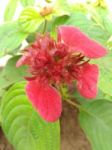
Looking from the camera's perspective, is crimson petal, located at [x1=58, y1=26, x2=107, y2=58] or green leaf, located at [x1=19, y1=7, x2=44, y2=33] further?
green leaf, located at [x1=19, y1=7, x2=44, y2=33]

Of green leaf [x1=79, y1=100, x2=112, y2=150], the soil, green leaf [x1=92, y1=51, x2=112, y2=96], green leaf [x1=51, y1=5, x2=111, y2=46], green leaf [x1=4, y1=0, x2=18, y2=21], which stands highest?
green leaf [x1=4, y1=0, x2=18, y2=21]

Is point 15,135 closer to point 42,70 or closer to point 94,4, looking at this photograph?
point 42,70

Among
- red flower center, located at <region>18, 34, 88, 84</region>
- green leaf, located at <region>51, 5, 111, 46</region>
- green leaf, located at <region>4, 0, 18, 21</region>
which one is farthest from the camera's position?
green leaf, located at <region>4, 0, 18, 21</region>

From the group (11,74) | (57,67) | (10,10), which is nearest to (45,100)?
(57,67)

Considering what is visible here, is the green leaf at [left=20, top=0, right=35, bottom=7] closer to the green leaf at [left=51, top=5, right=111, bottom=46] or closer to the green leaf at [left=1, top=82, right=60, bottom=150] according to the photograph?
the green leaf at [left=51, top=5, right=111, bottom=46]

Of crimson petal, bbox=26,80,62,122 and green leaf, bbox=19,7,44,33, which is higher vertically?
green leaf, bbox=19,7,44,33

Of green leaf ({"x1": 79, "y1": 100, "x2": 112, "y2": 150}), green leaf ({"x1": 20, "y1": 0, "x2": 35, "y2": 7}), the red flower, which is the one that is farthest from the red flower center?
green leaf ({"x1": 20, "y1": 0, "x2": 35, "y2": 7})
